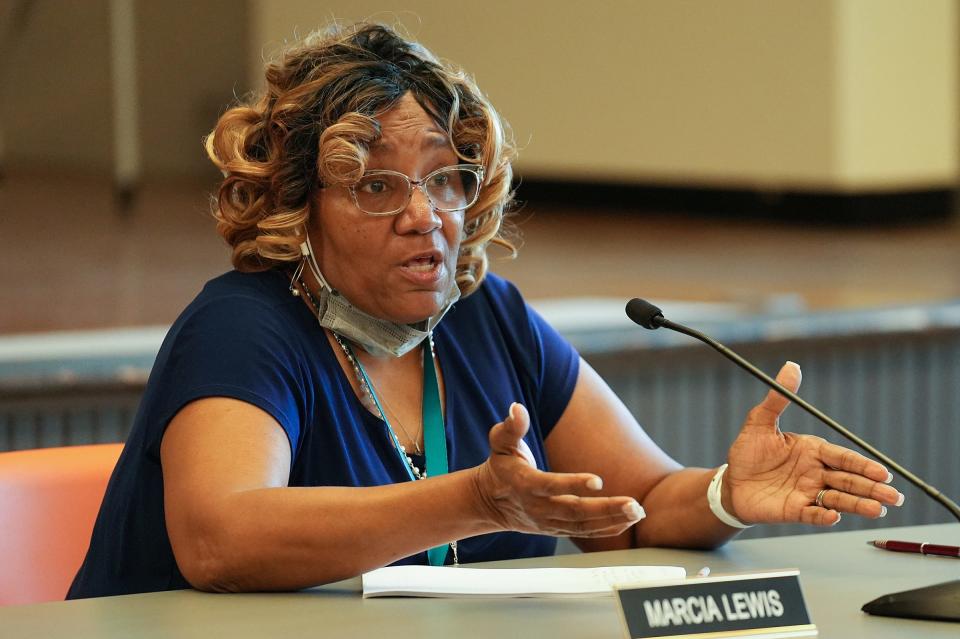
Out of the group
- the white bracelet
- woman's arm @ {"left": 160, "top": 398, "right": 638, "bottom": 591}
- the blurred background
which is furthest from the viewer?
the blurred background

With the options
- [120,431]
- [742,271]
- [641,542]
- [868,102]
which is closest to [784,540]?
[641,542]

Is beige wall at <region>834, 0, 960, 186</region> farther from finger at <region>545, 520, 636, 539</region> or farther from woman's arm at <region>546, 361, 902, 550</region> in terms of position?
finger at <region>545, 520, 636, 539</region>

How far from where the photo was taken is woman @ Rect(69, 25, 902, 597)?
4.48 feet

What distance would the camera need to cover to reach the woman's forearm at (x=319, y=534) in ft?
4.37

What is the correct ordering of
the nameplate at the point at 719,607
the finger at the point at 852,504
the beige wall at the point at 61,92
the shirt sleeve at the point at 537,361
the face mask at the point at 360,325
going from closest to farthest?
the nameplate at the point at 719,607, the finger at the point at 852,504, the face mask at the point at 360,325, the shirt sleeve at the point at 537,361, the beige wall at the point at 61,92

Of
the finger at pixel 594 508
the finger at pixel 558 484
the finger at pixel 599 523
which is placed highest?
the finger at pixel 558 484

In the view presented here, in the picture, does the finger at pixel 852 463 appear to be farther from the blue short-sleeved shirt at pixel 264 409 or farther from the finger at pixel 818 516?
the blue short-sleeved shirt at pixel 264 409

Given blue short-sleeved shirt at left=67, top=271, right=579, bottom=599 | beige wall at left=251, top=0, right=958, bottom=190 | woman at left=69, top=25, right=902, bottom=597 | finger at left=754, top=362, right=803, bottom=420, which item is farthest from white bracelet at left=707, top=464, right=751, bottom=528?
A: beige wall at left=251, top=0, right=958, bottom=190

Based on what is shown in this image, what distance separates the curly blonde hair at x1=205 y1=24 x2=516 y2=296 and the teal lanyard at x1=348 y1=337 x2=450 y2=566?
0.20 meters

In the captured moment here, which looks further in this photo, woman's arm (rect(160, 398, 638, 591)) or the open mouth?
the open mouth

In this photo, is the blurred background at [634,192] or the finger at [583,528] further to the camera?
the blurred background at [634,192]

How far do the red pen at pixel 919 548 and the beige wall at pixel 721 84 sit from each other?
14.2ft

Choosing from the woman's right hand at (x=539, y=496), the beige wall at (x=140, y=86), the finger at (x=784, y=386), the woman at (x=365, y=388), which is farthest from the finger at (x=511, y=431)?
the beige wall at (x=140, y=86)

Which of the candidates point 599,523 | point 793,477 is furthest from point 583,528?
point 793,477
